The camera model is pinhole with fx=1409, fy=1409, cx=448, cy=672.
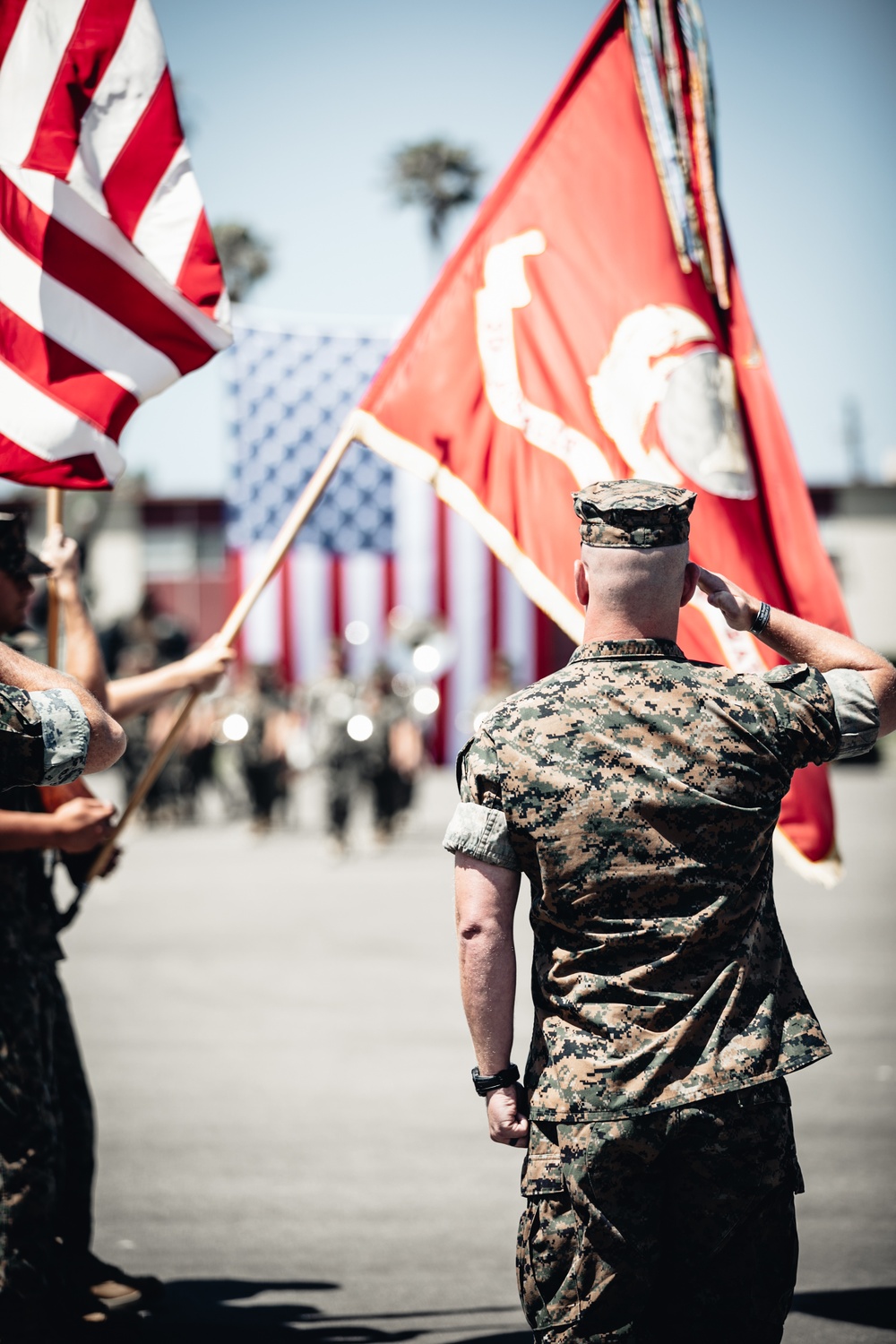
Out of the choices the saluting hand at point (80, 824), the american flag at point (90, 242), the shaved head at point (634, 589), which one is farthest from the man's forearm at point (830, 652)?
the american flag at point (90, 242)

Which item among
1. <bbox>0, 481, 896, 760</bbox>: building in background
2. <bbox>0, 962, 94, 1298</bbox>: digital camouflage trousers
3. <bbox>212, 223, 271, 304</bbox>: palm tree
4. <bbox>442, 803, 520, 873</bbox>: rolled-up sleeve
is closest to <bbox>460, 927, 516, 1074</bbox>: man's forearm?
<bbox>442, 803, 520, 873</bbox>: rolled-up sleeve

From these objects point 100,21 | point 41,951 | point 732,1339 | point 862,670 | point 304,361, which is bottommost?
point 732,1339

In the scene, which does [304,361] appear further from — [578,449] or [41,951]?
[41,951]

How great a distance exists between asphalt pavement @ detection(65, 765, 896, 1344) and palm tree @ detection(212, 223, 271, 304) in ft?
91.8

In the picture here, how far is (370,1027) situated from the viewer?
727 centimetres

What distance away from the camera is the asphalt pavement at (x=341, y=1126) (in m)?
4.02

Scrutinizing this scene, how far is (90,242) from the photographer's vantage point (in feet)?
13.3

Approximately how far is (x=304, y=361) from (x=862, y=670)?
4.10 m

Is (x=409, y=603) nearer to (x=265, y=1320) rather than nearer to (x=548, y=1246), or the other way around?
(x=265, y=1320)

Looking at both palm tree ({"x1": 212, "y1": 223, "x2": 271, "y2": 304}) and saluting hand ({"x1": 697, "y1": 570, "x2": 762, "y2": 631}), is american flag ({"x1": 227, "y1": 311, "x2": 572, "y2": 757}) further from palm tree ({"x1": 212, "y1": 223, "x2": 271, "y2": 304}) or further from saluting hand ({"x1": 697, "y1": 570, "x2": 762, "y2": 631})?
saluting hand ({"x1": 697, "y1": 570, "x2": 762, "y2": 631})

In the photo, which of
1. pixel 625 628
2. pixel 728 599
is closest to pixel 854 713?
pixel 728 599

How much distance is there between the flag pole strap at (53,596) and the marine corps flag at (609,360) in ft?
3.02

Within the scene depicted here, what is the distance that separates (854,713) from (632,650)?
16.6 inches

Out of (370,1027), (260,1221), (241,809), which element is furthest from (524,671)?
(260,1221)
